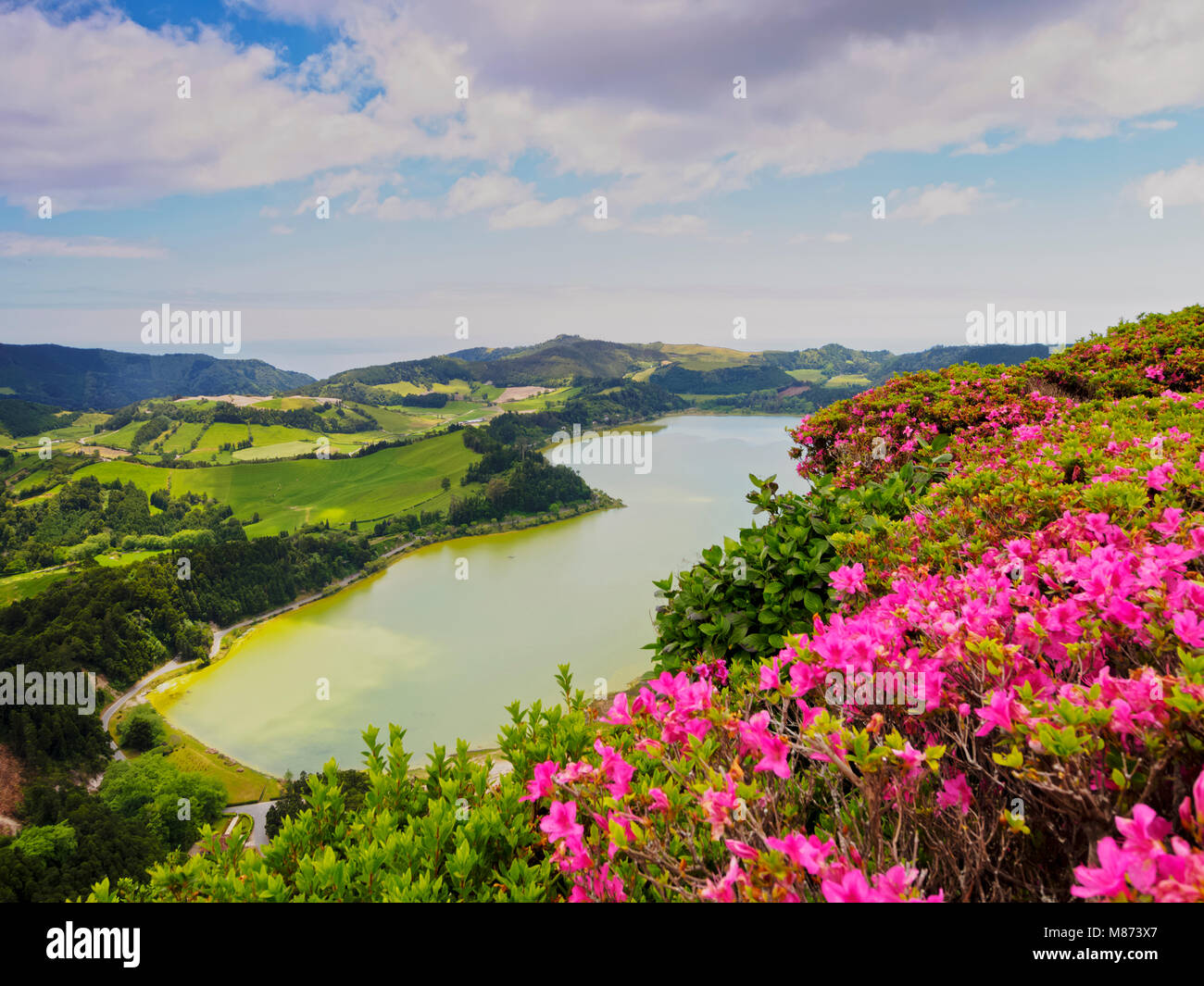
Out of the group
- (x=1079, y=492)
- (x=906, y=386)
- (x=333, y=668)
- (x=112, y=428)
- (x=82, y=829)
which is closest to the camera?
(x=1079, y=492)

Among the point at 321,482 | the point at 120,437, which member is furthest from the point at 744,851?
the point at 120,437

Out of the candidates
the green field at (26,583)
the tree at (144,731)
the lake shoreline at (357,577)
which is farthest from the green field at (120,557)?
the tree at (144,731)

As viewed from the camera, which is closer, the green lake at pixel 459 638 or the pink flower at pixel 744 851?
the pink flower at pixel 744 851

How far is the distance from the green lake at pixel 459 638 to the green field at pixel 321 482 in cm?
2224

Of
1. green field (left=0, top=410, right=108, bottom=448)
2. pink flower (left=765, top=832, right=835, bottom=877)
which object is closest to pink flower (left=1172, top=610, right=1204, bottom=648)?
pink flower (left=765, top=832, right=835, bottom=877)

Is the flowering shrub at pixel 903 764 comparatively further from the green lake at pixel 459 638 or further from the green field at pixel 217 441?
the green field at pixel 217 441

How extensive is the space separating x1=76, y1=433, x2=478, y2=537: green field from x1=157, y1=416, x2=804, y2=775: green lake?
875 inches

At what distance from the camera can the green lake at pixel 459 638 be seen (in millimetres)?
37781

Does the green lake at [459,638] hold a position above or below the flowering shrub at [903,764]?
below

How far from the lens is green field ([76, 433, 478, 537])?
94.3m

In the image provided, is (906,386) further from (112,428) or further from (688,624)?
(112,428)
